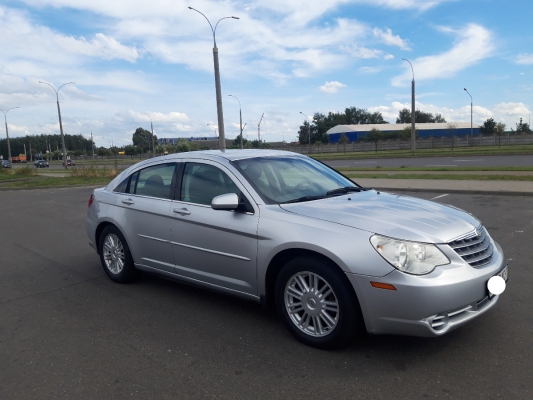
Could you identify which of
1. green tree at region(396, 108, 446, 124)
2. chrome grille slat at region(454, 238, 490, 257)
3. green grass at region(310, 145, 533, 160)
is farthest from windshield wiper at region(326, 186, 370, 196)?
green tree at region(396, 108, 446, 124)

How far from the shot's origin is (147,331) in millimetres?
4371

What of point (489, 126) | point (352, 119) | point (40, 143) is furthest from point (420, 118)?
point (40, 143)

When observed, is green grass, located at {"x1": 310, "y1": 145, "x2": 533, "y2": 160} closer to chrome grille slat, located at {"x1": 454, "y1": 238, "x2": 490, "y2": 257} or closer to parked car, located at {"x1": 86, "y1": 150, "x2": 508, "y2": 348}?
parked car, located at {"x1": 86, "y1": 150, "x2": 508, "y2": 348}

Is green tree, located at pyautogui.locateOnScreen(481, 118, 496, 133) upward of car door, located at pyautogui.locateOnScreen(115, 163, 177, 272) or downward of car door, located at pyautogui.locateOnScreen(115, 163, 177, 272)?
upward

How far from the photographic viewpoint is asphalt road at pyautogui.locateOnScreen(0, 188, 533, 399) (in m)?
3.28

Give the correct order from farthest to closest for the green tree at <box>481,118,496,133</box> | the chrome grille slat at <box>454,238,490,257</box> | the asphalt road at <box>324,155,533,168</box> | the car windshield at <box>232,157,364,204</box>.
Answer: the green tree at <box>481,118,496,133</box> < the asphalt road at <box>324,155,533,168</box> < the car windshield at <box>232,157,364,204</box> < the chrome grille slat at <box>454,238,490,257</box>

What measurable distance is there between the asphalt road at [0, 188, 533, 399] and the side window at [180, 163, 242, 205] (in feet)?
3.74

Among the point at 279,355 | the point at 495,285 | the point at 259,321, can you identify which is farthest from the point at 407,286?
the point at 259,321

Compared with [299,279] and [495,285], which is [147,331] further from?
[495,285]

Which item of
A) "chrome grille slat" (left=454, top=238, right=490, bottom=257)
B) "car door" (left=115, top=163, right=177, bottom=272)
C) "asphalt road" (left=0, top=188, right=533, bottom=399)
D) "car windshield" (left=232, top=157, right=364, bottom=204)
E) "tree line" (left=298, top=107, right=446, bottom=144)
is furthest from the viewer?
"tree line" (left=298, top=107, right=446, bottom=144)

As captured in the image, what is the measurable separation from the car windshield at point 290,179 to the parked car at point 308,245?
0.02 meters

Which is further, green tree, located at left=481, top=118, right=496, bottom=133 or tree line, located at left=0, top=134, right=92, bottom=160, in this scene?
tree line, located at left=0, top=134, right=92, bottom=160

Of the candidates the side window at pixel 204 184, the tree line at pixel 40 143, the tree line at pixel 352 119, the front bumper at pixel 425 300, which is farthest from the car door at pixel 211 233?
the tree line at pixel 40 143

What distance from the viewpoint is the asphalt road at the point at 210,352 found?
3.28 meters
